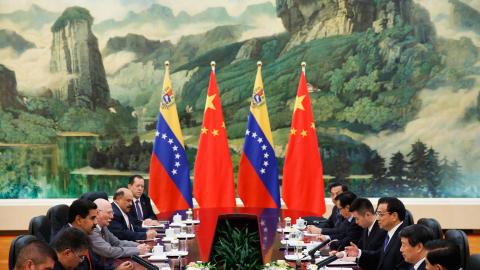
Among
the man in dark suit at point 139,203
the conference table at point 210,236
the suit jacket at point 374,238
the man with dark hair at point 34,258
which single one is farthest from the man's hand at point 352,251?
the man in dark suit at point 139,203

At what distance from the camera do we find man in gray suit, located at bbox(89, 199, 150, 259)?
4.70 metres

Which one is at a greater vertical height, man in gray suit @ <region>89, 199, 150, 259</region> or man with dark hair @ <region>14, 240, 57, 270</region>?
man with dark hair @ <region>14, 240, 57, 270</region>

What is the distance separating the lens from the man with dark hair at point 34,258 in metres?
2.86

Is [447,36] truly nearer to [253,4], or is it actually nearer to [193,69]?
[253,4]

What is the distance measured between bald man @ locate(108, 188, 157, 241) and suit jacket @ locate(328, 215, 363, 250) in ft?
5.11

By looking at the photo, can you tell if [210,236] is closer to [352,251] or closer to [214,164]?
[352,251]

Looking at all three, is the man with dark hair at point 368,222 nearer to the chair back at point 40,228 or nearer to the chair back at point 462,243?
the chair back at point 462,243

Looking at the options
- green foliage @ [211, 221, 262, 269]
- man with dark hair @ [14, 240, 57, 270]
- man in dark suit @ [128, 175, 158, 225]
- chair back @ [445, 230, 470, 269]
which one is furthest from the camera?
man in dark suit @ [128, 175, 158, 225]

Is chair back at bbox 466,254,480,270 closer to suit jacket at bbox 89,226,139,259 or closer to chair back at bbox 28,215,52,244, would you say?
suit jacket at bbox 89,226,139,259

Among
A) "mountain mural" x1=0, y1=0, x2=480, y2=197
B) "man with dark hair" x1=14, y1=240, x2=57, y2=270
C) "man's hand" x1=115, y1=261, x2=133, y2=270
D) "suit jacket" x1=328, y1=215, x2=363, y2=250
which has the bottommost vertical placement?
"suit jacket" x1=328, y1=215, x2=363, y2=250

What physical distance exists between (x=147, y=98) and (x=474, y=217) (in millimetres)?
4922

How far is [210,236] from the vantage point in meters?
5.59

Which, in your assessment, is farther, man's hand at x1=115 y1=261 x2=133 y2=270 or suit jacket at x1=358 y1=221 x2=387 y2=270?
suit jacket at x1=358 y1=221 x2=387 y2=270

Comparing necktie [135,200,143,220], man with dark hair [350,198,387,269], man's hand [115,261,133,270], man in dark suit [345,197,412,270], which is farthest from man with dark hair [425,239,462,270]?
necktie [135,200,143,220]
